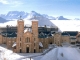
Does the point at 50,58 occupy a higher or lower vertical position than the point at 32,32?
lower

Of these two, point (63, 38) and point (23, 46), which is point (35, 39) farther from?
point (63, 38)

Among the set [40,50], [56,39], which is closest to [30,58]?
[40,50]

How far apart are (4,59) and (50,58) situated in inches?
379

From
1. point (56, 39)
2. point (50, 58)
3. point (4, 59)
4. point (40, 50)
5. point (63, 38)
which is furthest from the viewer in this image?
point (63, 38)

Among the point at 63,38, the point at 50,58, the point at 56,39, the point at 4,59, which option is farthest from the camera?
the point at 63,38

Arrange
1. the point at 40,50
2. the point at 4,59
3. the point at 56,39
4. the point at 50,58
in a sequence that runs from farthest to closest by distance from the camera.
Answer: the point at 56,39 → the point at 40,50 → the point at 4,59 → the point at 50,58

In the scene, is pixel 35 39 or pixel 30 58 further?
pixel 35 39

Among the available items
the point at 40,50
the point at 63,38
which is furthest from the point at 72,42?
the point at 40,50

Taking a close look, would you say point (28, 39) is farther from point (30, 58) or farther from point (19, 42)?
point (30, 58)

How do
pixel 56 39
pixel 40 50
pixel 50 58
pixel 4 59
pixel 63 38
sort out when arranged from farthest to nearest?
pixel 63 38 < pixel 56 39 < pixel 40 50 < pixel 4 59 < pixel 50 58

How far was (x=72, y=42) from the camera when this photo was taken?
74.3 meters

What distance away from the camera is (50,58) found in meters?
41.3

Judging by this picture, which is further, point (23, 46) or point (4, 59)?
point (23, 46)

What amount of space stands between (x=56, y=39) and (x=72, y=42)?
9.29 metres
